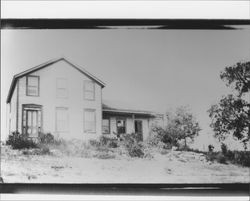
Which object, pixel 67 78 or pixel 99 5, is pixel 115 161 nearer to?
pixel 67 78

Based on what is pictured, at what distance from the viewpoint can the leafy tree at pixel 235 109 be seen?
2.00 metres

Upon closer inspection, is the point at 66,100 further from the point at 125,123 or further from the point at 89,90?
the point at 125,123

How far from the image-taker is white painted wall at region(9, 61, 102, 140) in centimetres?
199

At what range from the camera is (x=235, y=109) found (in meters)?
2.01

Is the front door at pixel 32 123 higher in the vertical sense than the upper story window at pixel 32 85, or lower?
lower

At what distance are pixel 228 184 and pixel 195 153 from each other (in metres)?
0.21

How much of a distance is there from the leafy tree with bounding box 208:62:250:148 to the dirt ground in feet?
0.52

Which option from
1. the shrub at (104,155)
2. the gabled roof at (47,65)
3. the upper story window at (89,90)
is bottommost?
the shrub at (104,155)

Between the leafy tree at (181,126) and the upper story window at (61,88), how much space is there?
507mm

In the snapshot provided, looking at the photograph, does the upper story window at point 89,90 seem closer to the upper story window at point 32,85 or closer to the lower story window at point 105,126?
the lower story window at point 105,126

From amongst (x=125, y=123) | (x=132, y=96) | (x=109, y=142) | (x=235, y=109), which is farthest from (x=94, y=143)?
(x=235, y=109)

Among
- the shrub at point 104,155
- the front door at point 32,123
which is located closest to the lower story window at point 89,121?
the shrub at point 104,155

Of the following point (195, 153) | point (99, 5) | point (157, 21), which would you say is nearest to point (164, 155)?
point (195, 153)

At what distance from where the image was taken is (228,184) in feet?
6.45
